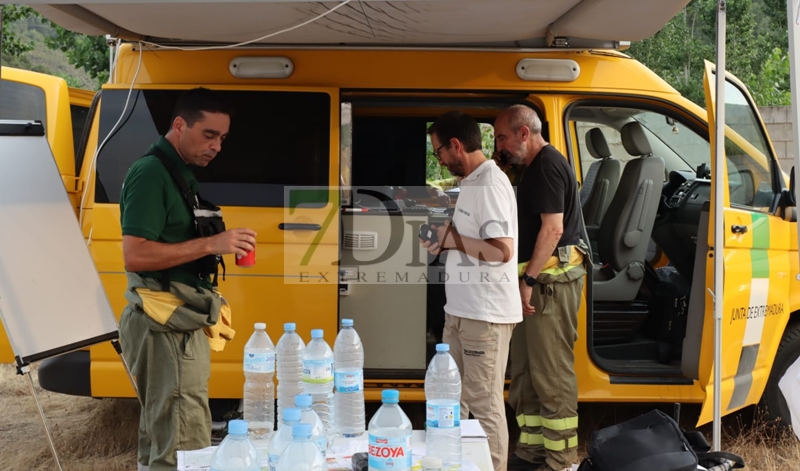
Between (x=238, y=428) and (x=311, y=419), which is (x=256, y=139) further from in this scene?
(x=238, y=428)

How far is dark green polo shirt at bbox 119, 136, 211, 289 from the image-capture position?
8.73 ft

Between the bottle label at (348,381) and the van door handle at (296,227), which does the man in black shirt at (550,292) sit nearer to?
the van door handle at (296,227)

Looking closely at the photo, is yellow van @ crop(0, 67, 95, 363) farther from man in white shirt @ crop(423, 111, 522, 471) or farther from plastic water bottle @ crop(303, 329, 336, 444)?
plastic water bottle @ crop(303, 329, 336, 444)

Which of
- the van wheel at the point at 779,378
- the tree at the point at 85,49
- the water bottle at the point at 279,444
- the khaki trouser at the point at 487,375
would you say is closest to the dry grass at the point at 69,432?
the khaki trouser at the point at 487,375

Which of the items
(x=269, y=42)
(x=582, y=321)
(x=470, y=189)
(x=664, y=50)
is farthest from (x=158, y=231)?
(x=664, y=50)

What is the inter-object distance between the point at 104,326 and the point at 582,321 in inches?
94.0

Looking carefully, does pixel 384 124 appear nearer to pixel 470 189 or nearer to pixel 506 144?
pixel 506 144

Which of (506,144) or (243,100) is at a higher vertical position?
(243,100)

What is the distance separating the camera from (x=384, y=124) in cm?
521

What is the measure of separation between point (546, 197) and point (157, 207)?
71.8 inches

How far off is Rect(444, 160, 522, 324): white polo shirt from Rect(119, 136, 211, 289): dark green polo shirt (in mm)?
1154

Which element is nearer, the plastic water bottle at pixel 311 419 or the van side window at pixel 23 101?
the plastic water bottle at pixel 311 419

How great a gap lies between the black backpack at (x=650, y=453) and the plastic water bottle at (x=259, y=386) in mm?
1125

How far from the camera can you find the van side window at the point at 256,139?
3865 millimetres
